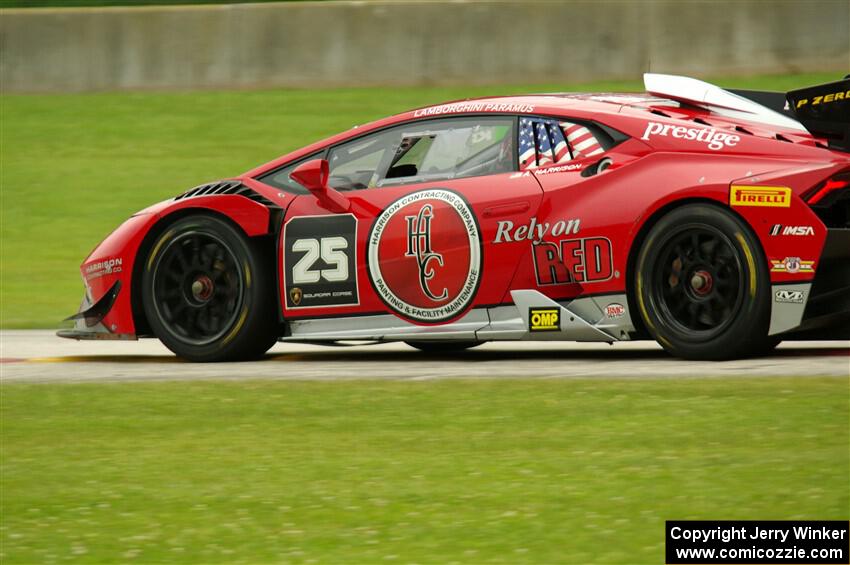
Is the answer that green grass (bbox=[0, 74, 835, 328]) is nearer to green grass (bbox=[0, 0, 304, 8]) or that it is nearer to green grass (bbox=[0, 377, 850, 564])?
green grass (bbox=[0, 0, 304, 8])

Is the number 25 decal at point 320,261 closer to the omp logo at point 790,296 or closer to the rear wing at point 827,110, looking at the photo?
the omp logo at point 790,296

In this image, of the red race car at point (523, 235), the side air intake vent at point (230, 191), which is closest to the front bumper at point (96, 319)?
the red race car at point (523, 235)

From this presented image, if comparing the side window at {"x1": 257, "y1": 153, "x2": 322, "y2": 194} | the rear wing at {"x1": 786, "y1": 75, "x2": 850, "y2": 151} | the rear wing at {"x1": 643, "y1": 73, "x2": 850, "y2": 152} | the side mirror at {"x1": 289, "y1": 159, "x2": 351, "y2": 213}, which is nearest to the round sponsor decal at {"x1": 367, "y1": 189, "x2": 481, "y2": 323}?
the side mirror at {"x1": 289, "y1": 159, "x2": 351, "y2": 213}

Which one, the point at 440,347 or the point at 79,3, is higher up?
the point at 79,3

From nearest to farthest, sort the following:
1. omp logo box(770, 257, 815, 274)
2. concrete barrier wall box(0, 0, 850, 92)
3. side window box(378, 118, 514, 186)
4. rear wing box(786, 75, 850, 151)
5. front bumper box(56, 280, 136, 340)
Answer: omp logo box(770, 257, 815, 274), rear wing box(786, 75, 850, 151), side window box(378, 118, 514, 186), front bumper box(56, 280, 136, 340), concrete barrier wall box(0, 0, 850, 92)

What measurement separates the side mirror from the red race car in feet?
0.04

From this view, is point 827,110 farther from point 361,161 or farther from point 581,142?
point 361,161

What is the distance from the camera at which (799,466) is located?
5.70m

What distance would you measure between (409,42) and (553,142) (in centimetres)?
923

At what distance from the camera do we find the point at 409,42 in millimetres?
17703

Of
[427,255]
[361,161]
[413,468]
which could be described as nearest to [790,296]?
[427,255]

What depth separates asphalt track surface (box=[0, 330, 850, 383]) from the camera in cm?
815

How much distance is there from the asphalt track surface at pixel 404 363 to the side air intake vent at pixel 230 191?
3.20ft

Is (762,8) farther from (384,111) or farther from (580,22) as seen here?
(384,111)
